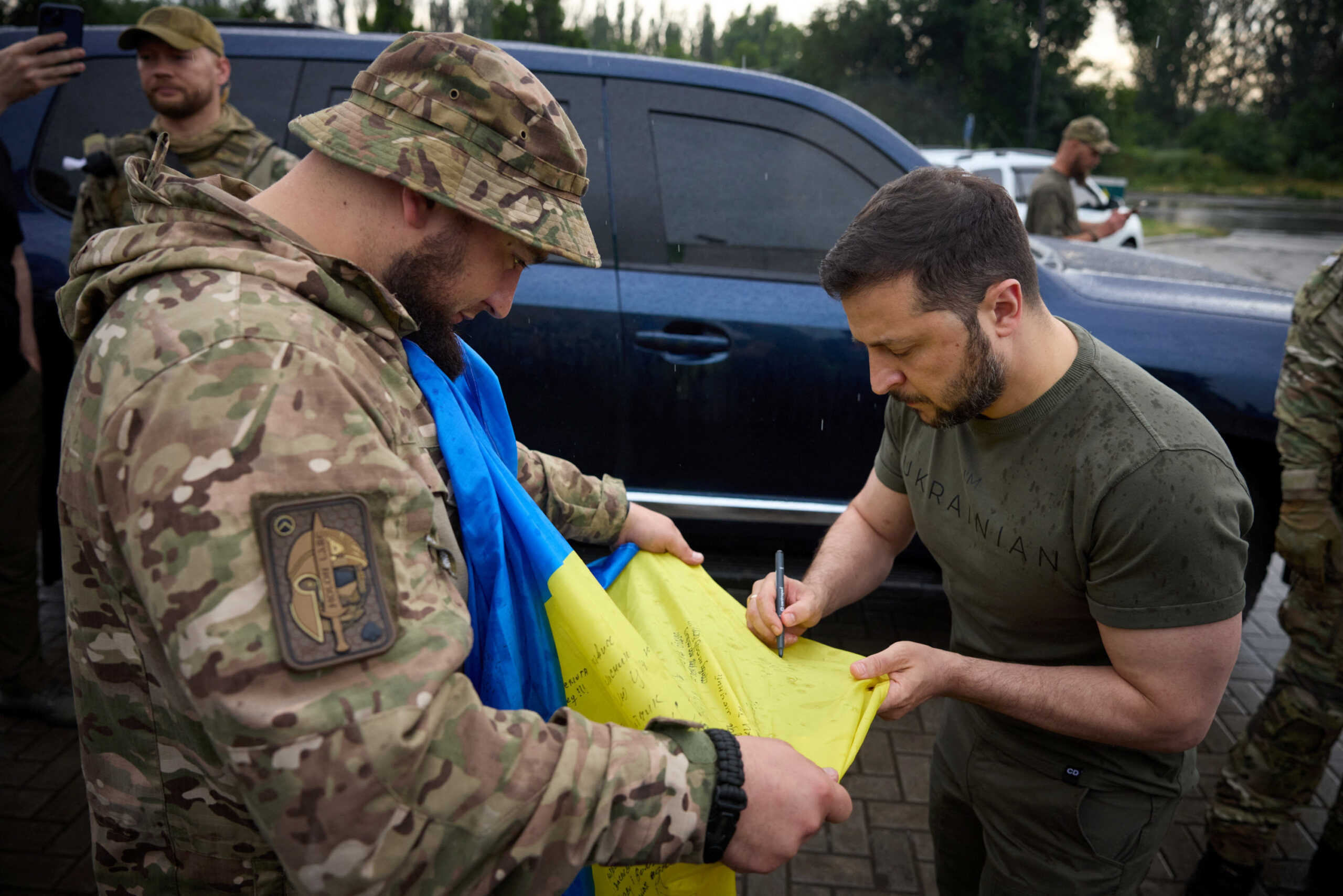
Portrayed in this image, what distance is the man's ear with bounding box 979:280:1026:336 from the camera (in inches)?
61.2

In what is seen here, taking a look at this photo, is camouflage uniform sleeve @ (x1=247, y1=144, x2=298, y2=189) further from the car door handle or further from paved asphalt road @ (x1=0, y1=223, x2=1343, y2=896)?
paved asphalt road @ (x1=0, y1=223, x2=1343, y2=896)

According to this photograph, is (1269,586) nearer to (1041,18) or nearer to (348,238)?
(348,238)

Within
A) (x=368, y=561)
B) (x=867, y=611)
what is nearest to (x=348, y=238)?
(x=368, y=561)

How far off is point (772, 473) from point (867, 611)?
116 centimetres

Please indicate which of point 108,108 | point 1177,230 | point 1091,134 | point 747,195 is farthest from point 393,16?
point 1177,230

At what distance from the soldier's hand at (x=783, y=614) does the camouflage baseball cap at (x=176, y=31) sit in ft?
9.25

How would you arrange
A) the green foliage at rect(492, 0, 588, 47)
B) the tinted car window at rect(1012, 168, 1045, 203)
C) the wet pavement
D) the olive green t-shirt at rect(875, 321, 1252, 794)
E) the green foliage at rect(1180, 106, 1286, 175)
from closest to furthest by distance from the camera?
the olive green t-shirt at rect(875, 321, 1252, 794) < the tinted car window at rect(1012, 168, 1045, 203) < the green foliage at rect(492, 0, 588, 47) < the wet pavement < the green foliage at rect(1180, 106, 1286, 175)

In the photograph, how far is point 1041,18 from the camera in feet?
83.9

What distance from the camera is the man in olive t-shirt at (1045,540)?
145 cm

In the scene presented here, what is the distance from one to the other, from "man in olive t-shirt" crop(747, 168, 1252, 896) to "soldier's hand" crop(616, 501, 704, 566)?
0.21m

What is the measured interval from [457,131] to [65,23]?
2890mm

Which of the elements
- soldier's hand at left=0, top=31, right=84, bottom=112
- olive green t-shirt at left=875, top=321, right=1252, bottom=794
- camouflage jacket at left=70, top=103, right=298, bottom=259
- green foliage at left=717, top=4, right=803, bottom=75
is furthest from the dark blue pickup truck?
green foliage at left=717, top=4, right=803, bottom=75

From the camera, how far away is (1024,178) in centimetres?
1099

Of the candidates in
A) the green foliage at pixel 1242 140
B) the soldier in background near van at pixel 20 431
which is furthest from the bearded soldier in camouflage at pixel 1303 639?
the green foliage at pixel 1242 140
